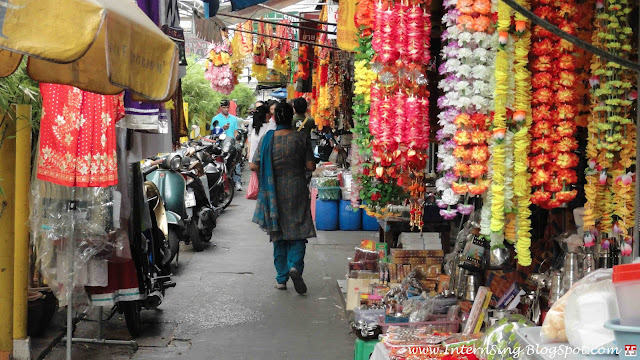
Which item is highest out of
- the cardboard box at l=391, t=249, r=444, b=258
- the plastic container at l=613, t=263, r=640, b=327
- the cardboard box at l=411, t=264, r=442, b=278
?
the plastic container at l=613, t=263, r=640, b=327

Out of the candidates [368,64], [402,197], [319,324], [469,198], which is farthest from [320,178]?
[469,198]

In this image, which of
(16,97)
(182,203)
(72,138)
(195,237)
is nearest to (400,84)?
(72,138)

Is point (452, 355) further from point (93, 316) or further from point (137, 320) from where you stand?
point (93, 316)

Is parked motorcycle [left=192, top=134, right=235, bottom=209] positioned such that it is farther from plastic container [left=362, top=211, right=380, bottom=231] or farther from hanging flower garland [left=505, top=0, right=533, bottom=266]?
hanging flower garland [left=505, top=0, right=533, bottom=266]

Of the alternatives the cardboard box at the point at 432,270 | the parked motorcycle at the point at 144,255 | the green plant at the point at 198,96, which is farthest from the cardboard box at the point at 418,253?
the green plant at the point at 198,96

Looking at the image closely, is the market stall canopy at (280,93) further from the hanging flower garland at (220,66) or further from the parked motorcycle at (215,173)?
the parked motorcycle at (215,173)

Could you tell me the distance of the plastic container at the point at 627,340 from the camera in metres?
2.38

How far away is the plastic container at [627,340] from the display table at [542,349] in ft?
0.46

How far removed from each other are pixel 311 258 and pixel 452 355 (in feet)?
22.0

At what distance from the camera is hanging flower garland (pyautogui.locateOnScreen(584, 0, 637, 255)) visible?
4.13 meters

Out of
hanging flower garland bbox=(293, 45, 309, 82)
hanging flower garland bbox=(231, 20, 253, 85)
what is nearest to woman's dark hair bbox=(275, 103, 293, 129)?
hanging flower garland bbox=(293, 45, 309, 82)

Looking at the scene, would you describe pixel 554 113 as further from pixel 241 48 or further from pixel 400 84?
pixel 241 48

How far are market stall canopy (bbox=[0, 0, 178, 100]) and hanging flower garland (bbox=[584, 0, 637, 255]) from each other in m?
2.23

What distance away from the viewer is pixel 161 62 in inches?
155
